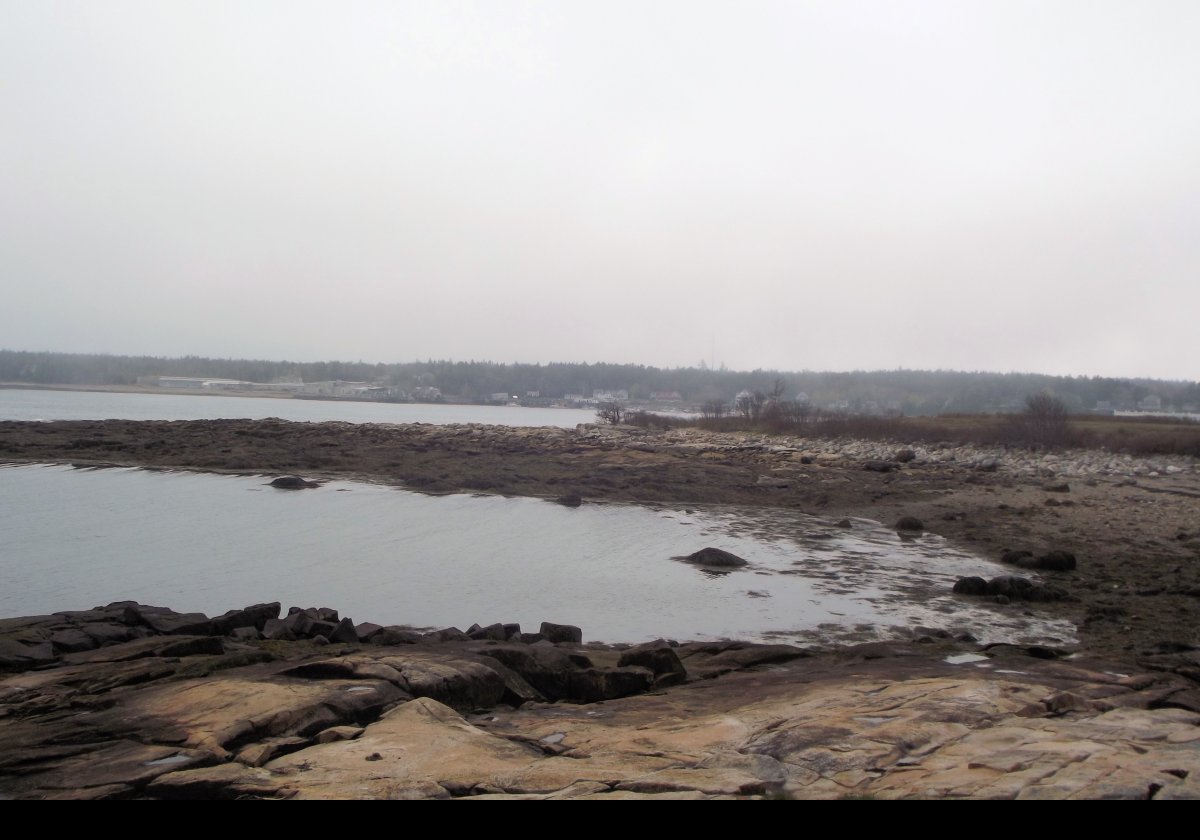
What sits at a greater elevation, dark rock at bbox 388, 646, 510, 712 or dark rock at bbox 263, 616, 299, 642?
dark rock at bbox 388, 646, 510, 712

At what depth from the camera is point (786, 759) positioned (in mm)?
4477

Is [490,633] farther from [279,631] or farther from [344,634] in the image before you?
[279,631]

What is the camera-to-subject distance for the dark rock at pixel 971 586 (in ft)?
35.9

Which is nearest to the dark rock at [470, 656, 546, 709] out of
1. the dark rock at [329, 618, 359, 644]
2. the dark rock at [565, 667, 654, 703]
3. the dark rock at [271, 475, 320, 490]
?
the dark rock at [565, 667, 654, 703]

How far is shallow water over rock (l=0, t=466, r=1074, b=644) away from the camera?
964 cm

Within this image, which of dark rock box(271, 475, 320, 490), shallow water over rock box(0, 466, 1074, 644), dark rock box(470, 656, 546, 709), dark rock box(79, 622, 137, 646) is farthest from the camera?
dark rock box(271, 475, 320, 490)

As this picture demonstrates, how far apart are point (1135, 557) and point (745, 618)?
758 centimetres

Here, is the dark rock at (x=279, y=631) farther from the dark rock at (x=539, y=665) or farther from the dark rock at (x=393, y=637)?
the dark rock at (x=539, y=665)

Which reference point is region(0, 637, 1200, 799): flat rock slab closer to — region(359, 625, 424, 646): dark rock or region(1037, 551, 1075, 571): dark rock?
region(359, 625, 424, 646): dark rock

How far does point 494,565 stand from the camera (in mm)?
12688

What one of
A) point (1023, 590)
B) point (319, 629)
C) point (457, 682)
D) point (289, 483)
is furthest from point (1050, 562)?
point (289, 483)

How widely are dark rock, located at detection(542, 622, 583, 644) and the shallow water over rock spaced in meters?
0.36

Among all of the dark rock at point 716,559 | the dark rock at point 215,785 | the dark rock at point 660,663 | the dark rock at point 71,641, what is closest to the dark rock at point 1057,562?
the dark rock at point 716,559
